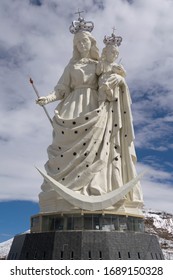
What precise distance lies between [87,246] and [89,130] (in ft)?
20.7

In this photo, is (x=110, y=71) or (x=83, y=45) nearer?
(x=110, y=71)

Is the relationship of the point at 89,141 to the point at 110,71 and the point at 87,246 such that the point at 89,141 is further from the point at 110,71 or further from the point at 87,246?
the point at 87,246

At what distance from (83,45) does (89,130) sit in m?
5.43

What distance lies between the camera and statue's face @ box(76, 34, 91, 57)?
24.7m

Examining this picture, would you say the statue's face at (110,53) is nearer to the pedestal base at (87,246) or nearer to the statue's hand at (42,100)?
the statue's hand at (42,100)

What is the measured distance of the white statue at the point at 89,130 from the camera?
71.7 feet

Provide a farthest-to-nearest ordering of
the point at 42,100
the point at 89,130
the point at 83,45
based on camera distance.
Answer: the point at 83,45 < the point at 42,100 < the point at 89,130

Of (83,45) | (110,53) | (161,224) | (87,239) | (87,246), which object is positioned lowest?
(87,246)

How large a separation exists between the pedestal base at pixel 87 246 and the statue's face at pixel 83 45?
10701 millimetres

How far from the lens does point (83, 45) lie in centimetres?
2480

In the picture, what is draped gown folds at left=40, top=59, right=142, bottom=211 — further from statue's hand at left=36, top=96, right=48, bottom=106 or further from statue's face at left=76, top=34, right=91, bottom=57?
statue's hand at left=36, top=96, right=48, bottom=106

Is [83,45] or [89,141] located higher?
[83,45]

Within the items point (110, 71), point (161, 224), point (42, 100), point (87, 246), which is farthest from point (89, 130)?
point (161, 224)

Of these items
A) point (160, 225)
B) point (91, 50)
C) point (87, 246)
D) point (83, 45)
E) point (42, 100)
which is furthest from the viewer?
point (160, 225)
